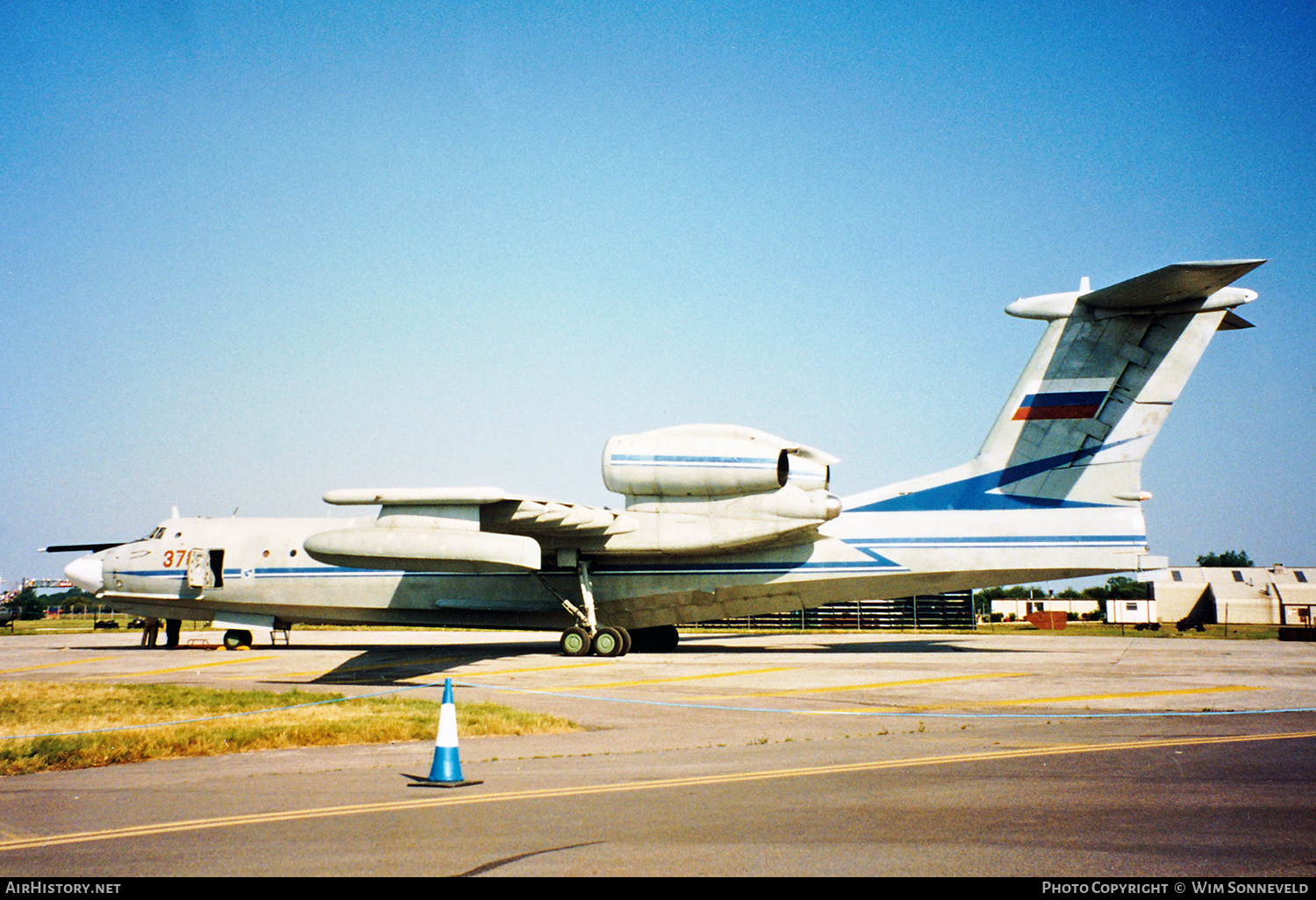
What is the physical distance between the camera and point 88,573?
2438 centimetres

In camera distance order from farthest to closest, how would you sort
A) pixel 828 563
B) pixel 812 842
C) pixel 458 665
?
pixel 828 563 → pixel 458 665 → pixel 812 842

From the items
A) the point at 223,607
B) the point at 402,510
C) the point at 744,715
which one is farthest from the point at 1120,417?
the point at 223,607

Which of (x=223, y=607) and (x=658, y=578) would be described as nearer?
(x=658, y=578)

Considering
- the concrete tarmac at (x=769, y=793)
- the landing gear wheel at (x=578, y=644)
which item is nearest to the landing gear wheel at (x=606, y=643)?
the landing gear wheel at (x=578, y=644)

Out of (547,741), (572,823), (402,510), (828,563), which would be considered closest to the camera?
(572,823)

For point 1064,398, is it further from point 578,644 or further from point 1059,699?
point 578,644

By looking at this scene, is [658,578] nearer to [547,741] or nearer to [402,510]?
[402,510]

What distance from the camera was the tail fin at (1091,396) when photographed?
18141 mm

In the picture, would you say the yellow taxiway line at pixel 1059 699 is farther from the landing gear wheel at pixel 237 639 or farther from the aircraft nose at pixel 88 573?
the aircraft nose at pixel 88 573

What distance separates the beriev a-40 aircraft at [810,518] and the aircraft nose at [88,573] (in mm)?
6518

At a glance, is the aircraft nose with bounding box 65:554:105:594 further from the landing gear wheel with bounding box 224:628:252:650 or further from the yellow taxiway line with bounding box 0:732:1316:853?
the yellow taxiway line with bounding box 0:732:1316:853

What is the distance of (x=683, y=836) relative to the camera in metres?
5.28

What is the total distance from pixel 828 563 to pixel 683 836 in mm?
15135

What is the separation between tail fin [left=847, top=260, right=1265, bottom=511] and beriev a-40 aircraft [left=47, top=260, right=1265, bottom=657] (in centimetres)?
3
